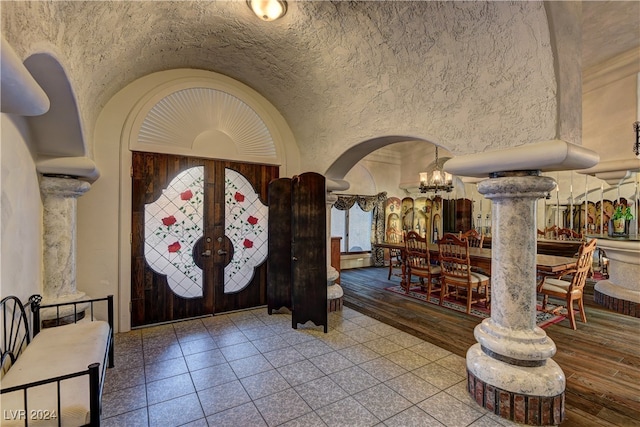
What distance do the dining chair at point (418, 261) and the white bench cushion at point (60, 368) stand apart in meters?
4.04

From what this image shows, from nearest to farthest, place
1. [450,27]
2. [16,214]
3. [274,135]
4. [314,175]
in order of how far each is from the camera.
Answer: [16,214] < [450,27] < [314,175] < [274,135]

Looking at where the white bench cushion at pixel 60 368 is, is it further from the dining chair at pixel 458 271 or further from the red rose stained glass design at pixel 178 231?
the dining chair at pixel 458 271

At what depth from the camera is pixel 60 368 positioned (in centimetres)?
156

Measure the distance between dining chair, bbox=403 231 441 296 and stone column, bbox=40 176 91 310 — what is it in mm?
4300

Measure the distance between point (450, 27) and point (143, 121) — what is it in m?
3.32

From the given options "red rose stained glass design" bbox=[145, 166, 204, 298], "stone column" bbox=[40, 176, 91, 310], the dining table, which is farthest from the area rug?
"stone column" bbox=[40, 176, 91, 310]

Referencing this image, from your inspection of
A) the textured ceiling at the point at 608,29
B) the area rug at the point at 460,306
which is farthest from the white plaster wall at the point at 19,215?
the textured ceiling at the point at 608,29

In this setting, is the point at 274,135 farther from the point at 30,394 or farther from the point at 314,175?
the point at 30,394

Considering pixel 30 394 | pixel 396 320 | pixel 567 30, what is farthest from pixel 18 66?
pixel 396 320

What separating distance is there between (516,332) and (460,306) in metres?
2.48

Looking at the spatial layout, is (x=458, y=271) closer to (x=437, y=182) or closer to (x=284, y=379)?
(x=437, y=182)

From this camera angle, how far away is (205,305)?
3740 millimetres

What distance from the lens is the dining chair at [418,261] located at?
4492 mm

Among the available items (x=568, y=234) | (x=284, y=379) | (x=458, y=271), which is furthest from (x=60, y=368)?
(x=568, y=234)
